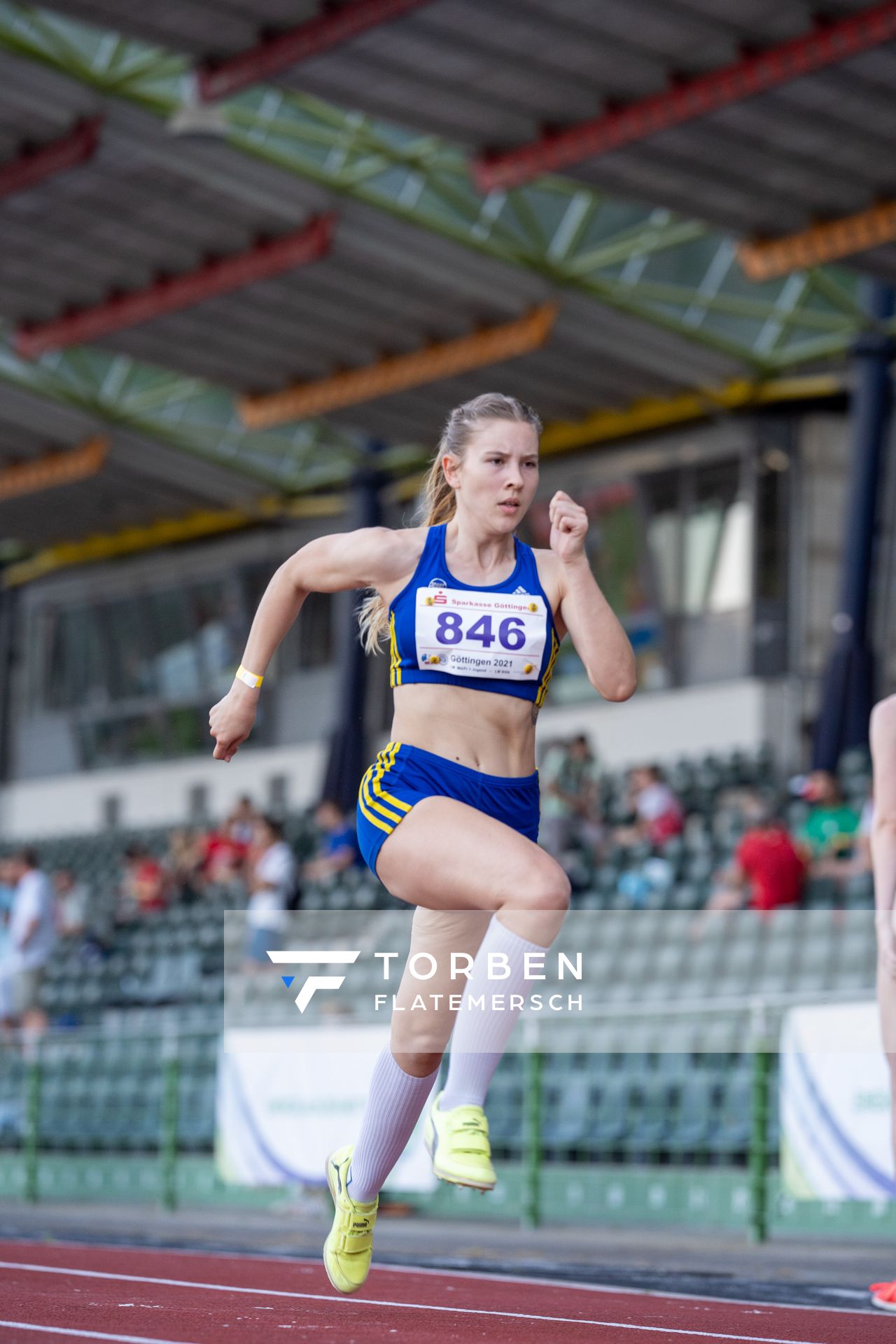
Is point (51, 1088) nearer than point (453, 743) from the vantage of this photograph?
No

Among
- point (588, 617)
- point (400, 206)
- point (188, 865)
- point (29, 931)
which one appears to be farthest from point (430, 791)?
point (400, 206)

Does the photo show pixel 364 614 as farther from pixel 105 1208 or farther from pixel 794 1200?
pixel 105 1208

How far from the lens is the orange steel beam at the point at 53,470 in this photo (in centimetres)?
3080

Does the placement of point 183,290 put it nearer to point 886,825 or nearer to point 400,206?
point 400,206

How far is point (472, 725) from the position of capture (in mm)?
4547

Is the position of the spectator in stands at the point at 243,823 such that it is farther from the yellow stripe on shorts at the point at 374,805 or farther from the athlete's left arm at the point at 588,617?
the athlete's left arm at the point at 588,617

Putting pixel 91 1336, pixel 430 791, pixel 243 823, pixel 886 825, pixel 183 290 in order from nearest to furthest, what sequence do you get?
pixel 91 1336
pixel 430 791
pixel 886 825
pixel 243 823
pixel 183 290

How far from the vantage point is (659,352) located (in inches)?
997

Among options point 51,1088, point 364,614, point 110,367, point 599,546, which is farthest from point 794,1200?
point 110,367

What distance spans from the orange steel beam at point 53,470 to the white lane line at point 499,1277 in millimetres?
23113

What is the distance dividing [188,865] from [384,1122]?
1734 cm

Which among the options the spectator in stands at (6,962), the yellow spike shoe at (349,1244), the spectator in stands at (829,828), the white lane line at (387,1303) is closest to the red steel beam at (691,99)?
the spectator in stands at (829,828)

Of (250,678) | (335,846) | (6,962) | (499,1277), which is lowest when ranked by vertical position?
(499,1277)

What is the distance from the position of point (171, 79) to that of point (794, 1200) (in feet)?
51.2
